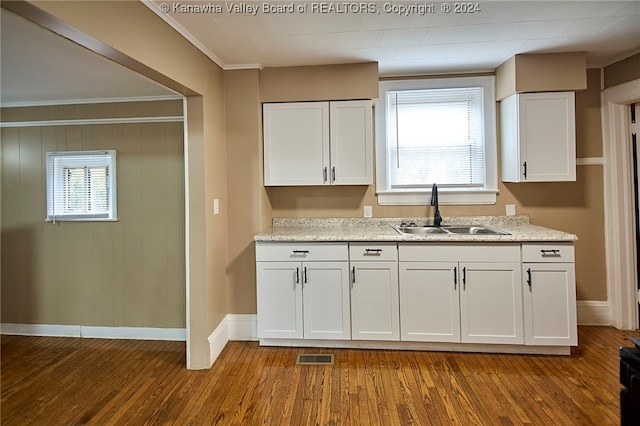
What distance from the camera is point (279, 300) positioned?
3023mm

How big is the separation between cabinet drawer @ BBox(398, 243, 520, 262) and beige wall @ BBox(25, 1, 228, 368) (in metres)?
1.53

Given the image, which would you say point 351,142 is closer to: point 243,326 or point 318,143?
point 318,143

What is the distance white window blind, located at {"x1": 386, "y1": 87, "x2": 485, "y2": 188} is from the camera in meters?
3.51

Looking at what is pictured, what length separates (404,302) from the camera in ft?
9.52

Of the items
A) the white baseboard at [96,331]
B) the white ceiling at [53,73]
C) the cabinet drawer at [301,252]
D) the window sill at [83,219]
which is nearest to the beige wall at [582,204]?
the cabinet drawer at [301,252]

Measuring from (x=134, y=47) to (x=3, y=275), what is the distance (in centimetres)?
312

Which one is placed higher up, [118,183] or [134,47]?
[134,47]

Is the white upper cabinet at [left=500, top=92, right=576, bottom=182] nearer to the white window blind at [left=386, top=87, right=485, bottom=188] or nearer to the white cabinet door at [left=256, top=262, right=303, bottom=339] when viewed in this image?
the white window blind at [left=386, top=87, right=485, bottom=188]

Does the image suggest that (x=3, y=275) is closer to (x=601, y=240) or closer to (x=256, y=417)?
(x=256, y=417)

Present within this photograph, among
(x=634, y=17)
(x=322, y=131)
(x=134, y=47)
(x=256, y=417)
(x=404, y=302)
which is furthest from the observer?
(x=322, y=131)

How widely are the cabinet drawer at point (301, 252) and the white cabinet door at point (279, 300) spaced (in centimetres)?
5

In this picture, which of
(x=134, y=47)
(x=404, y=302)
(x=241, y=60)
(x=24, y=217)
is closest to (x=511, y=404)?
(x=404, y=302)

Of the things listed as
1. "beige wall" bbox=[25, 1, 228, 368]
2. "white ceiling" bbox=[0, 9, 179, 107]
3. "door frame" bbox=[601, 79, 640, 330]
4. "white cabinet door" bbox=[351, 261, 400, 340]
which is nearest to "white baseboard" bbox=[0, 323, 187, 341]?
"beige wall" bbox=[25, 1, 228, 368]

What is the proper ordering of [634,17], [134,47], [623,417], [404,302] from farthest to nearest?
[404,302] < [634,17] < [134,47] < [623,417]
